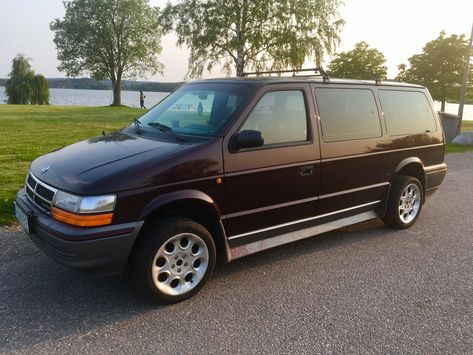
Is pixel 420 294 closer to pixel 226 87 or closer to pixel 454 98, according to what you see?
pixel 226 87

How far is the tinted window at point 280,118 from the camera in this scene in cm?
388

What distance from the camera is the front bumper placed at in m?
3.00

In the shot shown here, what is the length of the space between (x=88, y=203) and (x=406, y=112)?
4.19m

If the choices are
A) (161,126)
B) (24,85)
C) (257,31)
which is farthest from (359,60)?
(24,85)

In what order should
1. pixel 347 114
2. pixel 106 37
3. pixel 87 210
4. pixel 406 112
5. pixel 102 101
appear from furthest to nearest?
pixel 102 101 < pixel 106 37 < pixel 406 112 < pixel 347 114 < pixel 87 210

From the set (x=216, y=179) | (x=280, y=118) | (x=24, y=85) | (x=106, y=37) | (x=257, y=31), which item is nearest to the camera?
(x=216, y=179)

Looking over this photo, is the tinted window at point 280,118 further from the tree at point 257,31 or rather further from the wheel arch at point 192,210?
the tree at point 257,31

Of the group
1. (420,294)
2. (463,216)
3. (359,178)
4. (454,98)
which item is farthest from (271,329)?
(454,98)

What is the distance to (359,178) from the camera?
4.71 meters

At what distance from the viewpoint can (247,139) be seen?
11.7 ft

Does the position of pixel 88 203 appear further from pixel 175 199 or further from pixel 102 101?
pixel 102 101

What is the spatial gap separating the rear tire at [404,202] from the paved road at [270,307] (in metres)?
0.62

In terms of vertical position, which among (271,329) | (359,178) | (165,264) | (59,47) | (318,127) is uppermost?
(59,47)

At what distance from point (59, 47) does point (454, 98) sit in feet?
124
